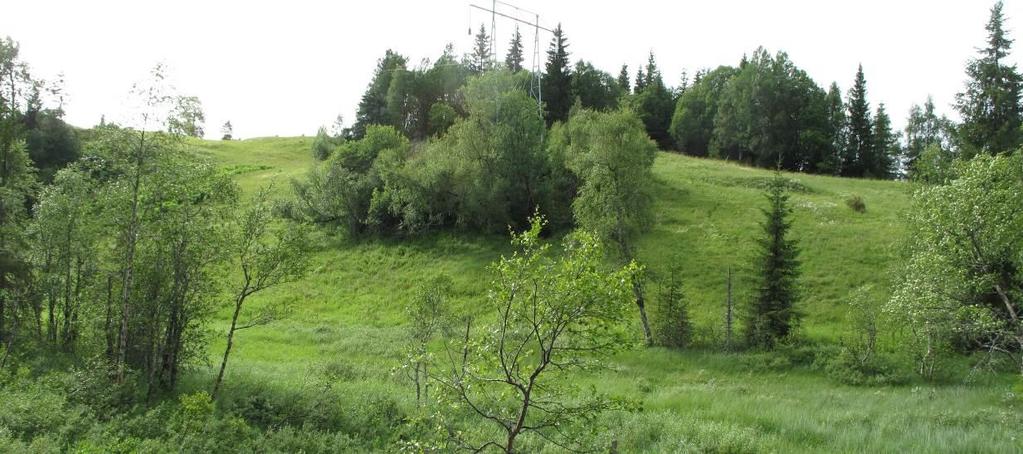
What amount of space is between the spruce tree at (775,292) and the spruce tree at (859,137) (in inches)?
2132

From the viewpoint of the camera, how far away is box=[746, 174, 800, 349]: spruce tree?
2680 cm

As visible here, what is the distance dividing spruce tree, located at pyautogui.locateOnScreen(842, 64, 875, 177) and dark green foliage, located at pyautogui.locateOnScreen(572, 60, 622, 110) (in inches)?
1161

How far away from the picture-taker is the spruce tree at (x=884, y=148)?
75000mm

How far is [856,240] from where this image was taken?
38250 millimetres

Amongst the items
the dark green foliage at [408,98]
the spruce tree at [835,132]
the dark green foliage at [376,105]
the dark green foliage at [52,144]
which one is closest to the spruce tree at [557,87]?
the dark green foliage at [408,98]

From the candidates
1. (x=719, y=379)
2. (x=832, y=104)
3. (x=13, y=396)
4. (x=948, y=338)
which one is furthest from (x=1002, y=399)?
(x=832, y=104)

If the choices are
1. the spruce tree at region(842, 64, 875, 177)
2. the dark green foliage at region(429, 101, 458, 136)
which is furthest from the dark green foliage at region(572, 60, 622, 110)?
the spruce tree at region(842, 64, 875, 177)

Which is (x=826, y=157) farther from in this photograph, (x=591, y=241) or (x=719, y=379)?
(x=591, y=241)

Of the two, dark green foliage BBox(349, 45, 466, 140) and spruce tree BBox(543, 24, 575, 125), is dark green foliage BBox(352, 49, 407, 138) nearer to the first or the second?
dark green foliage BBox(349, 45, 466, 140)

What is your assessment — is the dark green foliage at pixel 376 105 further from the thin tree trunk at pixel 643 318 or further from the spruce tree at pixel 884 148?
the spruce tree at pixel 884 148

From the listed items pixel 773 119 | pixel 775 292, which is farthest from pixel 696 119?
pixel 775 292

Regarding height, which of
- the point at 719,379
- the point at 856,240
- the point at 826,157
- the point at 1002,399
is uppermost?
the point at 826,157

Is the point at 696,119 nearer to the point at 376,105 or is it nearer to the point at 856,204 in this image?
the point at 856,204

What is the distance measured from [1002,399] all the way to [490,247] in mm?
31025
